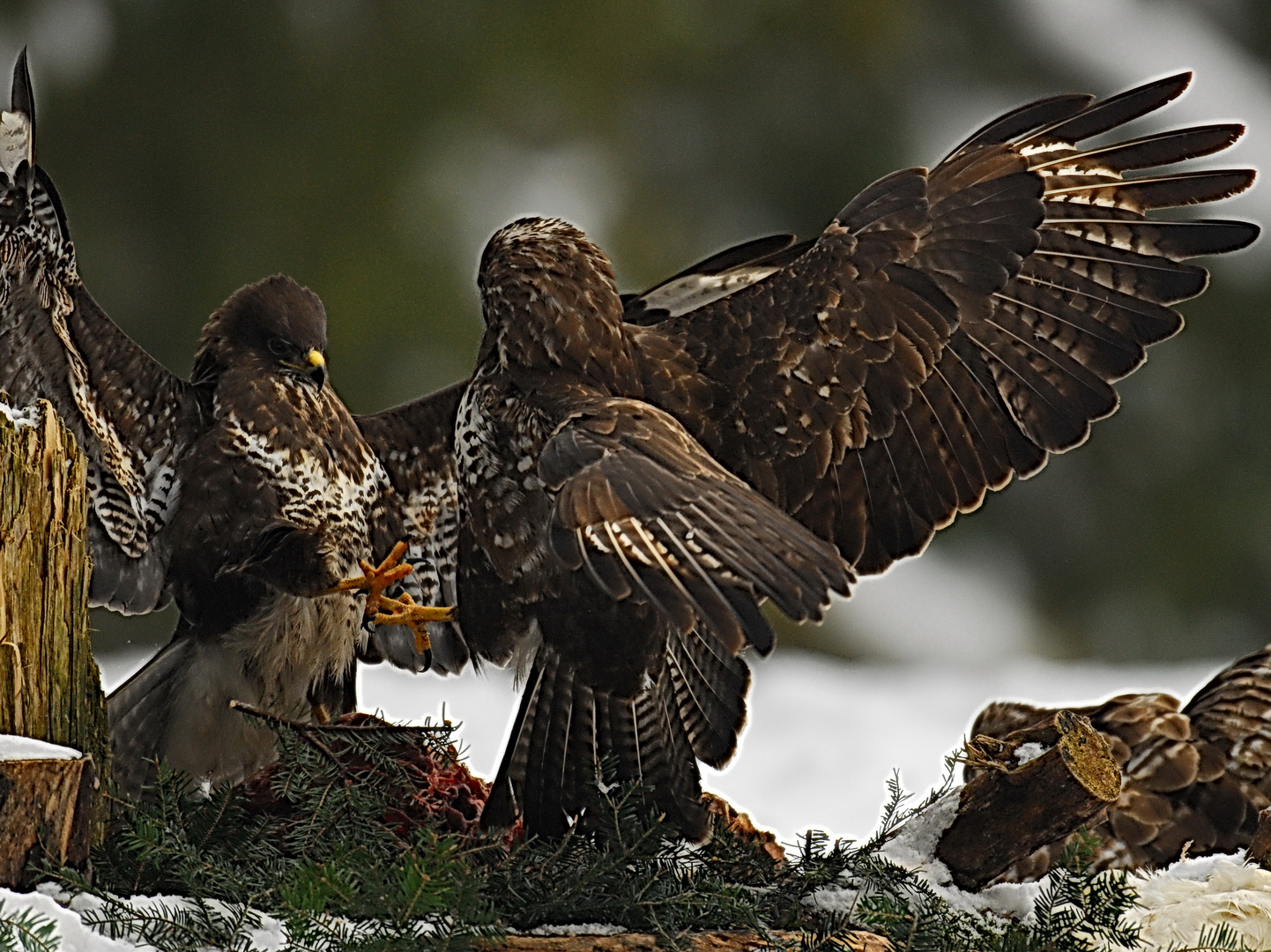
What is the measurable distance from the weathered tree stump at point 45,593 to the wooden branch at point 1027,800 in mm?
1397

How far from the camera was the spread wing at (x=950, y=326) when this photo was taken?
2.67 meters

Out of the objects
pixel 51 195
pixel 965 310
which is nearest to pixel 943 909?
pixel 965 310

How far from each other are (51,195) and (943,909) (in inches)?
77.1

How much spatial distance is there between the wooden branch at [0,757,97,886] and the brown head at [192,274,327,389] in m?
1.07

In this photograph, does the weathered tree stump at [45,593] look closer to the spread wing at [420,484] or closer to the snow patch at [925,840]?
the spread wing at [420,484]

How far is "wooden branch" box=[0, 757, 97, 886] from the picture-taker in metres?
1.89

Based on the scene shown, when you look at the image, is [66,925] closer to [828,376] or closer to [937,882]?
[937,882]

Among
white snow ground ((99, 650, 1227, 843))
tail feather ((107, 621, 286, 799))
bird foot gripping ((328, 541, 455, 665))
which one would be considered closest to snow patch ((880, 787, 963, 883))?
bird foot gripping ((328, 541, 455, 665))

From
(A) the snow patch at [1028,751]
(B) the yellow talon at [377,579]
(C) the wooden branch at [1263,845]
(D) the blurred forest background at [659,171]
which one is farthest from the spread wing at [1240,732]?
(D) the blurred forest background at [659,171]

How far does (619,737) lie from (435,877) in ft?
2.76

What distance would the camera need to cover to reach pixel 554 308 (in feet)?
8.45

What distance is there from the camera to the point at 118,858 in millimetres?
2072

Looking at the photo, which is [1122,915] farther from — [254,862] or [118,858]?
[118,858]

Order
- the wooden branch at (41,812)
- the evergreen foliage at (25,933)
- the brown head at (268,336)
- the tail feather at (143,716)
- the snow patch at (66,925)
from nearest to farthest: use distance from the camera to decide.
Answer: the evergreen foliage at (25,933) → the snow patch at (66,925) → the wooden branch at (41,812) → the tail feather at (143,716) → the brown head at (268,336)
